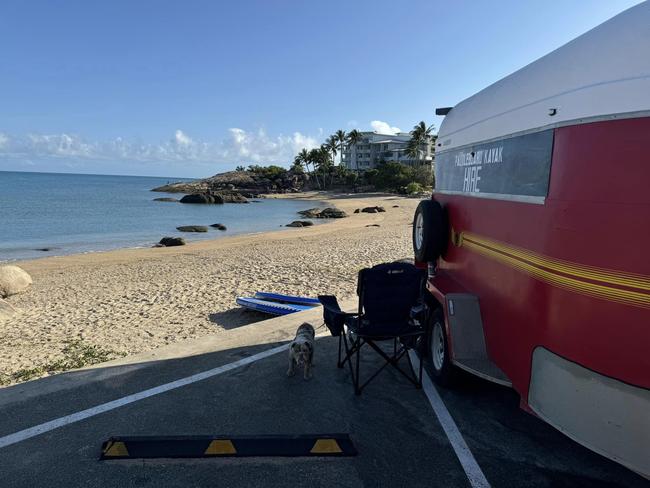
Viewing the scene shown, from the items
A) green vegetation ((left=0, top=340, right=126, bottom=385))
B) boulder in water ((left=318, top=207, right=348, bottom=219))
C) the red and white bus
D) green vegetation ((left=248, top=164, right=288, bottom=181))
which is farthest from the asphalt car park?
green vegetation ((left=248, top=164, right=288, bottom=181))

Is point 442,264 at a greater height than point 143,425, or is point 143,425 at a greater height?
point 442,264

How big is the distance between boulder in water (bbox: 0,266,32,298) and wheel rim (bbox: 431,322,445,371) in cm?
1205

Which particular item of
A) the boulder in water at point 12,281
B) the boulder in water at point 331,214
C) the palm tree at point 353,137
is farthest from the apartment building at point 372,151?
the boulder in water at point 12,281

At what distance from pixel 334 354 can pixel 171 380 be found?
6.55ft

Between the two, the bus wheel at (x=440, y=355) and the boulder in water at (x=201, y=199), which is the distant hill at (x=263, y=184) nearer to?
the boulder in water at (x=201, y=199)

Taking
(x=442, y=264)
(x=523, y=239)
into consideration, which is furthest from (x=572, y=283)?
(x=442, y=264)

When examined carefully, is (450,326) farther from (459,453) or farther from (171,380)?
(171,380)

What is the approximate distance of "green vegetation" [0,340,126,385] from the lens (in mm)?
5837

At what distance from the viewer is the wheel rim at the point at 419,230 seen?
5.64m

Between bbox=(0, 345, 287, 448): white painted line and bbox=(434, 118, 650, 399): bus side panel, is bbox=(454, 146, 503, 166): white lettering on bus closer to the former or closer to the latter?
bbox=(434, 118, 650, 399): bus side panel

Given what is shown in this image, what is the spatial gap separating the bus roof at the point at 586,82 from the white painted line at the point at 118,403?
147 inches

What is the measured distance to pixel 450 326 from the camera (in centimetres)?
420

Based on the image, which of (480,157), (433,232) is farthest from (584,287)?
(433,232)

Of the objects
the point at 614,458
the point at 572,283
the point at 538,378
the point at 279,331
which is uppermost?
the point at 572,283
